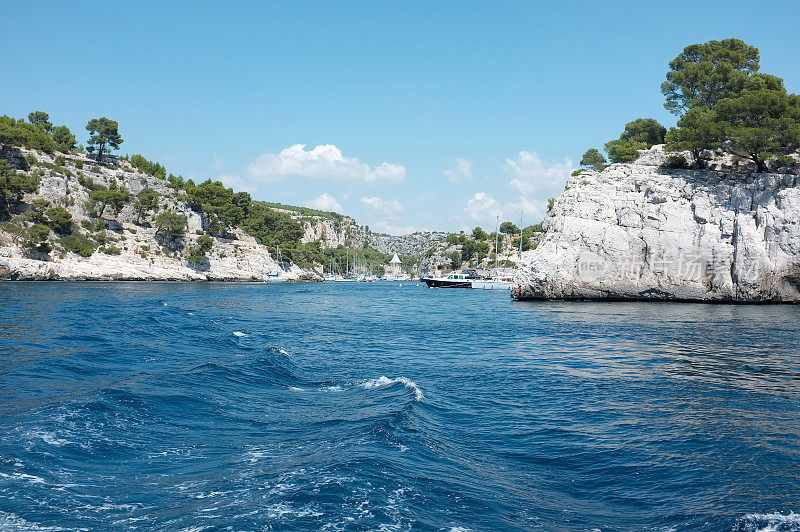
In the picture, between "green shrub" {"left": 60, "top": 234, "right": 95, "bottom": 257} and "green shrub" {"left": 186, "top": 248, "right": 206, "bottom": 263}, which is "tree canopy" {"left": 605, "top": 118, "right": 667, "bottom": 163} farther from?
"green shrub" {"left": 60, "top": 234, "right": 95, "bottom": 257}

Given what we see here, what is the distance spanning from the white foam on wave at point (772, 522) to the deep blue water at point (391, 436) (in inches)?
1.1

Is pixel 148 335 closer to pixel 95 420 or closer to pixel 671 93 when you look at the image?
pixel 95 420

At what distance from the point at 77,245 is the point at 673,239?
78.3m

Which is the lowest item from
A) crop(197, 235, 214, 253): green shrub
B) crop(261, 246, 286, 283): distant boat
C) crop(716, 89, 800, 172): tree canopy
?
crop(261, 246, 286, 283): distant boat

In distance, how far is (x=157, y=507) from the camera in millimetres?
Answer: 6727

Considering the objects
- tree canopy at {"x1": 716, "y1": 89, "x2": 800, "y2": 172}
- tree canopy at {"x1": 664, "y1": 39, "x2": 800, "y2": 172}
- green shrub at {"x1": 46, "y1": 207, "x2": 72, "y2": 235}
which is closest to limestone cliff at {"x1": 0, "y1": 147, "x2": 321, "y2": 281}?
green shrub at {"x1": 46, "y1": 207, "x2": 72, "y2": 235}

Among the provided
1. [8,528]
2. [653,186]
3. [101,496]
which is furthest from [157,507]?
[653,186]

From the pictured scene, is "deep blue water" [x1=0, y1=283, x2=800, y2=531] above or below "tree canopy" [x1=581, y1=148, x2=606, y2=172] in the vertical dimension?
below

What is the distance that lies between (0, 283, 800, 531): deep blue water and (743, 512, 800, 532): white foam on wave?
0.03 meters

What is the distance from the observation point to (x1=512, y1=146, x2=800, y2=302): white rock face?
1721 inches

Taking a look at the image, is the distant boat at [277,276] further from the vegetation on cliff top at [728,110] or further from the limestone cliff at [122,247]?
the vegetation on cliff top at [728,110]

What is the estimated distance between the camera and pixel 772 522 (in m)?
6.51

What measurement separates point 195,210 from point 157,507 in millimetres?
109513

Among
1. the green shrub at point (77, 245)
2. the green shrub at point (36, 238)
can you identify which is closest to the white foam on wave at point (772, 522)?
the green shrub at point (36, 238)
